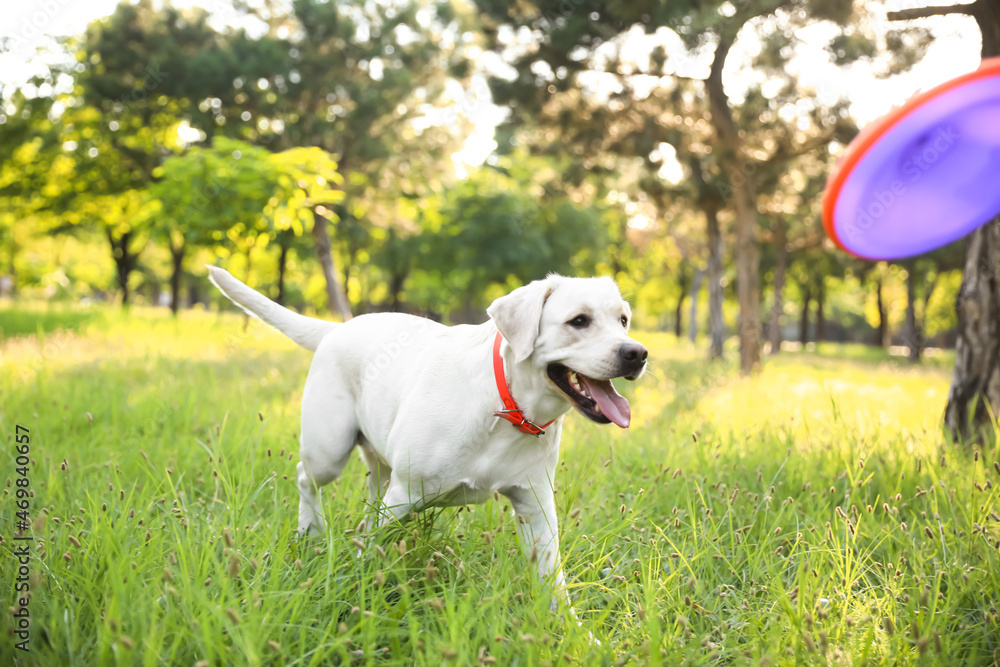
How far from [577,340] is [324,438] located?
1613 millimetres

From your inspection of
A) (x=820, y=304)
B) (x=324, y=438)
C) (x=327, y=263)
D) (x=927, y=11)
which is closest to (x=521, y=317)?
(x=324, y=438)

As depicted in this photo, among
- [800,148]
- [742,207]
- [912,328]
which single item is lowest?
[912,328]

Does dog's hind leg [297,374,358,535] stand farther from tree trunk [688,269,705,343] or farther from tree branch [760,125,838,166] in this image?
tree trunk [688,269,705,343]

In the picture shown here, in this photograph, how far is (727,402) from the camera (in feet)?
27.3

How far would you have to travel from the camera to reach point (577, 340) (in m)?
2.88

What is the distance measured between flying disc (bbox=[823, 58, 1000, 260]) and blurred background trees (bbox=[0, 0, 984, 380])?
16.9 ft

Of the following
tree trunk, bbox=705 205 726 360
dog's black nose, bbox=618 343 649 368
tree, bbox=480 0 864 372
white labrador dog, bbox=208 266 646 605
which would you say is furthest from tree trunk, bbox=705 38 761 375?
dog's black nose, bbox=618 343 649 368

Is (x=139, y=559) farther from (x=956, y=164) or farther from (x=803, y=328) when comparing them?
(x=803, y=328)

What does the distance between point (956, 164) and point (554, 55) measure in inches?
370

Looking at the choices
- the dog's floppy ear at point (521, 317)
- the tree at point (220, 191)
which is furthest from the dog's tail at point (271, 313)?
the tree at point (220, 191)

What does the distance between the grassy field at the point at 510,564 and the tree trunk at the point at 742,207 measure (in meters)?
7.95

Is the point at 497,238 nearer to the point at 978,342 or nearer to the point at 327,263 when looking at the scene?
the point at 327,263

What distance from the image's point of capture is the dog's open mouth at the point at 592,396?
9.13 ft

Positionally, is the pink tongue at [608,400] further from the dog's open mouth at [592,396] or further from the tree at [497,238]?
the tree at [497,238]
